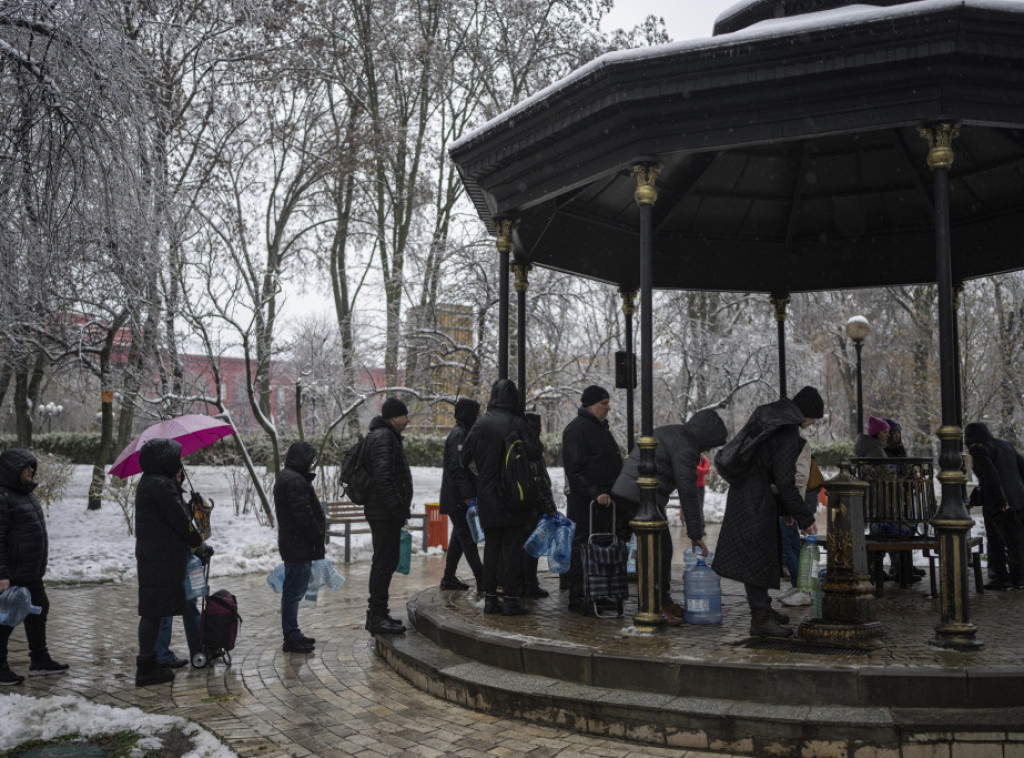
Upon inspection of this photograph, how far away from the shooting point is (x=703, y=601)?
6070mm

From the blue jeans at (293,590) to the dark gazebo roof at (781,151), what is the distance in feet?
11.8

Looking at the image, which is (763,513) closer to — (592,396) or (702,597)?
(702,597)

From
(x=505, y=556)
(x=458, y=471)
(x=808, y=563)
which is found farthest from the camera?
(x=458, y=471)

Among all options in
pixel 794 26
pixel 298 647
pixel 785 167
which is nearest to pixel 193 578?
pixel 298 647

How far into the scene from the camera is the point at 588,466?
6.67 m

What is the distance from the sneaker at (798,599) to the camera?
23.2 feet

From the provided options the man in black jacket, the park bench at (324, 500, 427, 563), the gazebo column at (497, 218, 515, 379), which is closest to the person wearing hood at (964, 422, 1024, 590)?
the man in black jacket

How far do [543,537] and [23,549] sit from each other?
12.6 ft

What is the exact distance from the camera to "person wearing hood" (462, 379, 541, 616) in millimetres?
6449

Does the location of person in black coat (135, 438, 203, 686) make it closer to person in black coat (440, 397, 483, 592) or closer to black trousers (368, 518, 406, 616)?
black trousers (368, 518, 406, 616)

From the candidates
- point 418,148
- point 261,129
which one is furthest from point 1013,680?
point 418,148

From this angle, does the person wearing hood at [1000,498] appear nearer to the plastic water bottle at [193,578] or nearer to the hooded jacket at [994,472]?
the hooded jacket at [994,472]

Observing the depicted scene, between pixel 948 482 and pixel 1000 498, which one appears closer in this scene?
pixel 948 482

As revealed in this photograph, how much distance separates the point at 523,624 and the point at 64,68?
17.9 feet
